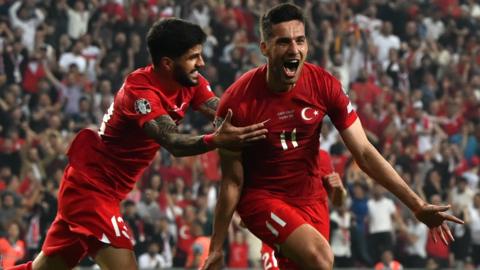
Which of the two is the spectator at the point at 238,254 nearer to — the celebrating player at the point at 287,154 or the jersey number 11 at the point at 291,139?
the celebrating player at the point at 287,154

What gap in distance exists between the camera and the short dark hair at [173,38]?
879 cm

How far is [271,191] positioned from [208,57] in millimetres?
12215

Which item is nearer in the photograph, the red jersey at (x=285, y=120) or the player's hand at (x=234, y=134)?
the player's hand at (x=234, y=134)

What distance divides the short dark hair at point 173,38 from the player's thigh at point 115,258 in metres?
1.28

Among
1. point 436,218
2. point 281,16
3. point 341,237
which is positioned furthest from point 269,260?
point 341,237

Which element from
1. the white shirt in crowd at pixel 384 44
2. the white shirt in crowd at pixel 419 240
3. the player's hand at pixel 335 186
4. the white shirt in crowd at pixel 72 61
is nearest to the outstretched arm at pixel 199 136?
the player's hand at pixel 335 186

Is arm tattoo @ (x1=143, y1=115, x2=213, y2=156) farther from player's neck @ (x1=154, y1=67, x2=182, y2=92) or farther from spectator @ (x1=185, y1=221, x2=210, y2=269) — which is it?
spectator @ (x1=185, y1=221, x2=210, y2=269)

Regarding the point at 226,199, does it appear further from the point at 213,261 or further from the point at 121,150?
the point at 121,150

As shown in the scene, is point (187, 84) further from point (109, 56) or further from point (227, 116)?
point (109, 56)

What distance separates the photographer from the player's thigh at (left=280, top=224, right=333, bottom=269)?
26.7ft

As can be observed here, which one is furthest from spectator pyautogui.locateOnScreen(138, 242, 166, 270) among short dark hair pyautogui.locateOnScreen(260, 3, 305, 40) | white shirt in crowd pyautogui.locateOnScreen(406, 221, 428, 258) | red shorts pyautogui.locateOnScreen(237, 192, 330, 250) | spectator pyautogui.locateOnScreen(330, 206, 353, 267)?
short dark hair pyautogui.locateOnScreen(260, 3, 305, 40)


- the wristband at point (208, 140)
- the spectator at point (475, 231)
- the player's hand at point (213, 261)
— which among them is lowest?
the spectator at point (475, 231)

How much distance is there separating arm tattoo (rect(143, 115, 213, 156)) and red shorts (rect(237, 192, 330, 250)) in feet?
1.92

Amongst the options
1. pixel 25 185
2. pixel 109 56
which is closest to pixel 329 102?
pixel 25 185
